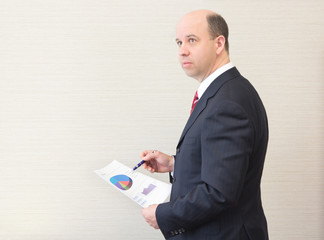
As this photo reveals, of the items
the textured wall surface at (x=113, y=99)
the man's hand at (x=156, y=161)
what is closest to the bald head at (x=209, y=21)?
the man's hand at (x=156, y=161)

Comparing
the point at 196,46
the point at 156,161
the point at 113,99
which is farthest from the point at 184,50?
the point at 113,99

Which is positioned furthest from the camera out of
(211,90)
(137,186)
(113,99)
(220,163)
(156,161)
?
(113,99)

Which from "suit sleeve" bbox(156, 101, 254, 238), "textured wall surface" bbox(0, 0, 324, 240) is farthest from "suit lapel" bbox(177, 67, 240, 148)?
"textured wall surface" bbox(0, 0, 324, 240)

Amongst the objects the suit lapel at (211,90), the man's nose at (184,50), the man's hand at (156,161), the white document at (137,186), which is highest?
the man's nose at (184,50)

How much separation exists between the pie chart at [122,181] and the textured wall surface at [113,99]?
58 centimetres

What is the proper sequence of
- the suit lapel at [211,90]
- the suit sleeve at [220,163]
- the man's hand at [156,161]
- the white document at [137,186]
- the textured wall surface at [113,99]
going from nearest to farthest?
the suit sleeve at [220,163], the suit lapel at [211,90], the white document at [137,186], the man's hand at [156,161], the textured wall surface at [113,99]

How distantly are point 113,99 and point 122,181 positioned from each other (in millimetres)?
696

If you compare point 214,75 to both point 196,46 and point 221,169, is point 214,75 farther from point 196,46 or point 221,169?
point 221,169

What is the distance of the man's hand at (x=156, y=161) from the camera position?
1.52 m

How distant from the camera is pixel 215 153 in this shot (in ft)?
3.24

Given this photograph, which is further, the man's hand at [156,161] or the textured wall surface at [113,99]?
the textured wall surface at [113,99]

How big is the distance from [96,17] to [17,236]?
1424mm

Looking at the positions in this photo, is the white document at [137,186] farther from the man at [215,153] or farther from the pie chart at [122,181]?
the man at [215,153]

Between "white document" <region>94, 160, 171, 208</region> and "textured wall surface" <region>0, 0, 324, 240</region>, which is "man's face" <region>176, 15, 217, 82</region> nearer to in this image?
"white document" <region>94, 160, 171, 208</region>
